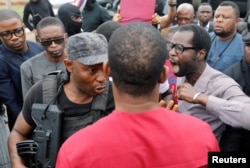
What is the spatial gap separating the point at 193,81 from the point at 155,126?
4.06ft

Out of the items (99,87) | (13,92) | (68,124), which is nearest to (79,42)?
(99,87)

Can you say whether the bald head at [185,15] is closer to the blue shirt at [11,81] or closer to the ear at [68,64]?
the blue shirt at [11,81]

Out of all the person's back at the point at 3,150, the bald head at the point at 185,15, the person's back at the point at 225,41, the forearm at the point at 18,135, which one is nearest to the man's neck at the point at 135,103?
the forearm at the point at 18,135

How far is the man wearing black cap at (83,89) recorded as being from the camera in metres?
2.09

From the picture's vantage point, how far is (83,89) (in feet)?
7.04

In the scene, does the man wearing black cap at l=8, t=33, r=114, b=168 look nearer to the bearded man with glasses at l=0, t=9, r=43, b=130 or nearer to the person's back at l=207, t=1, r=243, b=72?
the bearded man with glasses at l=0, t=9, r=43, b=130

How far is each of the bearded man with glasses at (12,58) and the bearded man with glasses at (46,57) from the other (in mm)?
192

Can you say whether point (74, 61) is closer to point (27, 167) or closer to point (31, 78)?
point (27, 167)

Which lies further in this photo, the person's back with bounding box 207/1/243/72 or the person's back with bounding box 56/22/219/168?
the person's back with bounding box 207/1/243/72

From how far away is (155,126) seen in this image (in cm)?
129

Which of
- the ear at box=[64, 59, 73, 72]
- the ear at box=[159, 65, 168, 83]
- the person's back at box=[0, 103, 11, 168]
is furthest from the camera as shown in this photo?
the person's back at box=[0, 103, 11, 168]

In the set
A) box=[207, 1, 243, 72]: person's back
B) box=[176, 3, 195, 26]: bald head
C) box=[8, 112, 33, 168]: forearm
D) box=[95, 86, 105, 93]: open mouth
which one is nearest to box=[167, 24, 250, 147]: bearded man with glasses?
box=[95, 86, 105, 93]: open mouth

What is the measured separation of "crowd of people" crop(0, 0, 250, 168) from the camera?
127 centimetres

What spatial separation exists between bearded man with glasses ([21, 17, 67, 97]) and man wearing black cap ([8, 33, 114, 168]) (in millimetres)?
794
